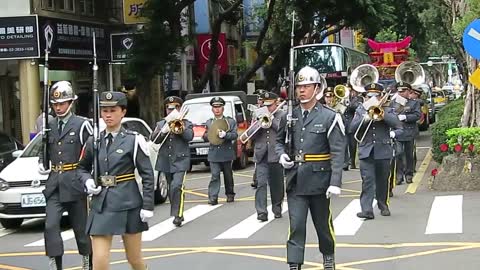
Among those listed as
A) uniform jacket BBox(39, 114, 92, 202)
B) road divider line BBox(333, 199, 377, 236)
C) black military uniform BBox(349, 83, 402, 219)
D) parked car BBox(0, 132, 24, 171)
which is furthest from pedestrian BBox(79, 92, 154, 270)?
parked car BBox(0, 132, 24, 171)

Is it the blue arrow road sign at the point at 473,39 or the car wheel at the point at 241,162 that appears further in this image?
the car wheel at the point at 241,162

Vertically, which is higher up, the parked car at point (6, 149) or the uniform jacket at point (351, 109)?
the uniform jacket at point (351, 109)

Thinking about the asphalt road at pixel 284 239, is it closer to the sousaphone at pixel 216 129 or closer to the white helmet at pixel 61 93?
the sousaphone at pixel 216 129

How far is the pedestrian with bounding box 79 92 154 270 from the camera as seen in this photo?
7.19m

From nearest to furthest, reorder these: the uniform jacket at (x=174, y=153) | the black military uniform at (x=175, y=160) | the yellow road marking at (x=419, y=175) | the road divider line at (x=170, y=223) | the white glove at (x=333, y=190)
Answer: the white glove at (x=333, y=190), the road divider line at (x=170, y=223), the black military uniform at (x=175, y=160), the uniform jacket at (x=174, y=153), the yellow road marking at (x=419, y=175)

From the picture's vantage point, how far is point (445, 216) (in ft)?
39.9

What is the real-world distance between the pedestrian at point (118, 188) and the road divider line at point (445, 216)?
4.88m

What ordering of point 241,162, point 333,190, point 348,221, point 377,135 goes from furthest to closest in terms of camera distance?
1. point 241,162
2. point 377,135
3. point 348,221
4. point 333,190

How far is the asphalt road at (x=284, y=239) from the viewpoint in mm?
9383

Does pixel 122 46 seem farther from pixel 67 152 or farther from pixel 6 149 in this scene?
pixel 67 152

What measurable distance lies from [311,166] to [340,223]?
4182 mm

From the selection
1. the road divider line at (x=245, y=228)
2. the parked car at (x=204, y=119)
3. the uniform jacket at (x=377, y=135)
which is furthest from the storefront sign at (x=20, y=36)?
the uniform jacket at (x=377, y=135)

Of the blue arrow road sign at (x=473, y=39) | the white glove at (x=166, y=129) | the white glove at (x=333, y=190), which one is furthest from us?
the white glove at (x=166, y=129)

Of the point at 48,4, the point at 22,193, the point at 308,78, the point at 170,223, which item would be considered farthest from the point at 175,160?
the point at 48,4
